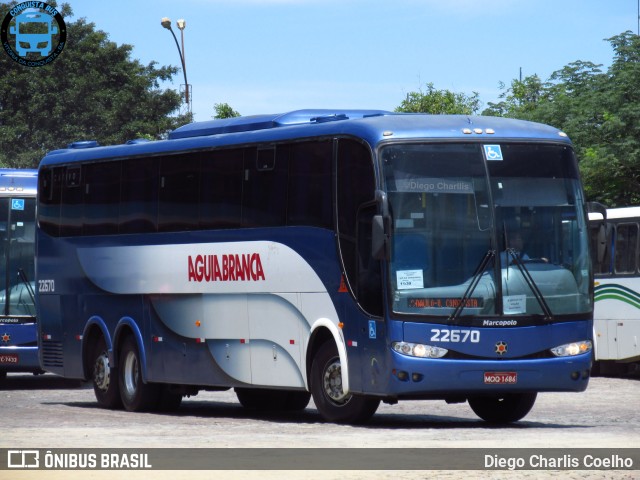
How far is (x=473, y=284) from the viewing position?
18.0 metres

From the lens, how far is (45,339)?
2544 cm

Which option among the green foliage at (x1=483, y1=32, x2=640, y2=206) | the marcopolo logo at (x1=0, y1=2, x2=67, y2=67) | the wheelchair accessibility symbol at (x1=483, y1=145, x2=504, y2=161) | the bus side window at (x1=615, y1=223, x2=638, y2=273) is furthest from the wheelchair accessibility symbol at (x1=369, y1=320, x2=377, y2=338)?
the marcopolo logo at (x1=0, y1=2, x2=67, y2=67)

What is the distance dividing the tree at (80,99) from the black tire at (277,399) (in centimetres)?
4224

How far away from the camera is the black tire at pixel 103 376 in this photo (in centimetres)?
2328

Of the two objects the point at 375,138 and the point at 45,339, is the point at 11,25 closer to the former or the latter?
the point at 45,339

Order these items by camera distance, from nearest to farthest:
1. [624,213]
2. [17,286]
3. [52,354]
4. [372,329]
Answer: [372,329]
[52,354]
[17,286]
[624,213]

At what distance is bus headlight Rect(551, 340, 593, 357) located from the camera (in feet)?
60.2

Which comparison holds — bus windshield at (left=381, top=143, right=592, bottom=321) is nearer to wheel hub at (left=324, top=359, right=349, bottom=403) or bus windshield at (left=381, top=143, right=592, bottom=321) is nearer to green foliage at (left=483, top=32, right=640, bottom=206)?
wheel hub at (left=324, top=359, right=349, bottom=403)

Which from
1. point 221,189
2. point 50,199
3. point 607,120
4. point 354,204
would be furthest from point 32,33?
point 354,204

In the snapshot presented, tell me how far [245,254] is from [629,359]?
12306 mm

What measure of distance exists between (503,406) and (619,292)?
11.6m

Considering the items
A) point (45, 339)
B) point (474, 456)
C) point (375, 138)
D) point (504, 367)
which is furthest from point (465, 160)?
point (45, 339)

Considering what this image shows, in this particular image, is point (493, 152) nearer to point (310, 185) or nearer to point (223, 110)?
point (310, 185)

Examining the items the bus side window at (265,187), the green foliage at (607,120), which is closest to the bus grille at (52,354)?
the bus side window at (265,187)
